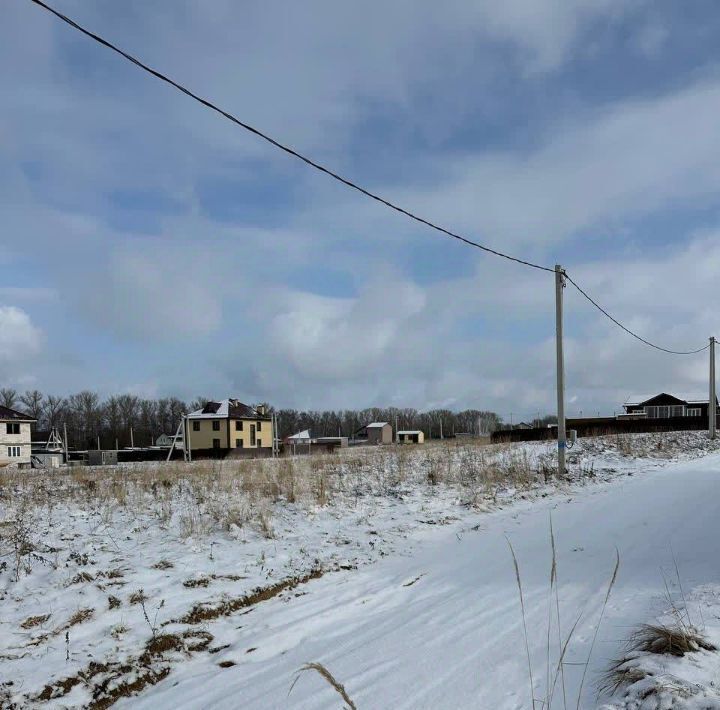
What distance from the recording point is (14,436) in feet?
198

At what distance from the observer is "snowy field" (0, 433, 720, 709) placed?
3.87 meters

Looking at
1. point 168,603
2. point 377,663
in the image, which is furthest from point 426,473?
point 377,663

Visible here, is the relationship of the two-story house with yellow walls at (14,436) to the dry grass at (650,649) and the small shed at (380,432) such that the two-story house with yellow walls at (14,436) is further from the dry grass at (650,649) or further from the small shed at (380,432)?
the dry grass at (650,649)

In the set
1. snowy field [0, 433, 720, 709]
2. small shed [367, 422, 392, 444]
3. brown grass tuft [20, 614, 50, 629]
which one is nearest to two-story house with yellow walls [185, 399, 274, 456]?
small shed [367, 422, 392, 444]

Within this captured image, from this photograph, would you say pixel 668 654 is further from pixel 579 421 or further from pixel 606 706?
pixel 579 421

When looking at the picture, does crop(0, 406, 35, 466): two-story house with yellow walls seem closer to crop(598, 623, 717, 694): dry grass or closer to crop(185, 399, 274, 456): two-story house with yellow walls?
crop(185, 399, 274, 456): two-story house with yellow walls

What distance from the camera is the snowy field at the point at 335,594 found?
3873mm

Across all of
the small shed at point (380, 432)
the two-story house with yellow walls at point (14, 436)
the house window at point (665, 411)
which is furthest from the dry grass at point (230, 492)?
the small shed at point (380, 432)

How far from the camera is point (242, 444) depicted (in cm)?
7444

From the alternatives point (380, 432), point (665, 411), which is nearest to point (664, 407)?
point (665, 411)

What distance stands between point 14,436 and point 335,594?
65.1 metres

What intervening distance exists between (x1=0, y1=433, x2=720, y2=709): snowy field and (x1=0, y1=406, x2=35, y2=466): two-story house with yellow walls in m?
56.0

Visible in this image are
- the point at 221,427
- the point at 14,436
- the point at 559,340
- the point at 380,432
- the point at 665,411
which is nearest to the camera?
the point at 559,340

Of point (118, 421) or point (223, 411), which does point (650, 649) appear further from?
point (118, 421)
